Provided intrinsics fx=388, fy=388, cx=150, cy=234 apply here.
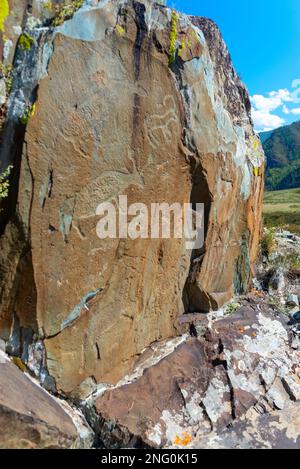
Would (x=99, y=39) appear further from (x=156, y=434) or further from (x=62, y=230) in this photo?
(x=156, y=434)

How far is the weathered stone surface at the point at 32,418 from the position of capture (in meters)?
2.88

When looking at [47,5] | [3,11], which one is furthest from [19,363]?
[47,5]

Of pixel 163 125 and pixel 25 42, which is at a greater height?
pixel 25 42

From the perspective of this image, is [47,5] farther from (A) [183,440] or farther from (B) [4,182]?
(A) [183,440]

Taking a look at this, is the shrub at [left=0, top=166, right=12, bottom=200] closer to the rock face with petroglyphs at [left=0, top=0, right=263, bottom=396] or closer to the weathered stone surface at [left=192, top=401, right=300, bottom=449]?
the rock face with petroglyphs at [left=0, top=0, right=263, bottom=396]

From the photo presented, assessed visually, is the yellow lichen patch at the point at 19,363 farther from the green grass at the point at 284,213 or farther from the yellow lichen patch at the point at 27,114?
the green grass at the point at 284,213

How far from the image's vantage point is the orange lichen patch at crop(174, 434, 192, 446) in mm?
3653

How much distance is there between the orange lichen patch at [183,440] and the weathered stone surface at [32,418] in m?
0.81

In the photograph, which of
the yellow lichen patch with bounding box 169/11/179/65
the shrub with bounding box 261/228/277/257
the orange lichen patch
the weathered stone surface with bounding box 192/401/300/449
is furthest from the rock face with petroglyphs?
the shrub with bounding box 261/228/277/257

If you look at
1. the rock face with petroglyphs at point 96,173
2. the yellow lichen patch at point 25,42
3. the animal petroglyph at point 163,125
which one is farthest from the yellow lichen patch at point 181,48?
the yellow lichen patch at point 25,42

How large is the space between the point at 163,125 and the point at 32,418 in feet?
10.2

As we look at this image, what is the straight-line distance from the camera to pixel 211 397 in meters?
4.14

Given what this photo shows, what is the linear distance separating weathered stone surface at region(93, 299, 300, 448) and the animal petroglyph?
7.96 feet

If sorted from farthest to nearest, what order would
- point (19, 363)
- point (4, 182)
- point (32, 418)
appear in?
point (19, 363) < point (4, 182) < point (32, 418)
